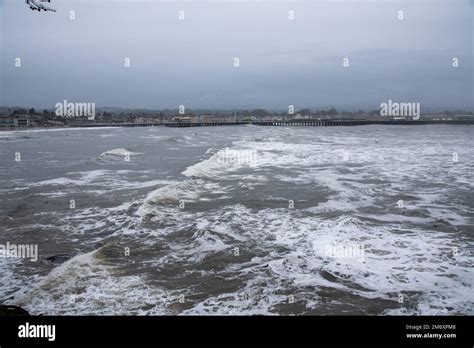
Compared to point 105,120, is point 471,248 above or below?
below

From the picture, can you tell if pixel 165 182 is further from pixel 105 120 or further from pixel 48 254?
pixel 105 120

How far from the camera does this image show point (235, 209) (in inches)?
512

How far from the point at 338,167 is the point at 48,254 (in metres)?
18.8

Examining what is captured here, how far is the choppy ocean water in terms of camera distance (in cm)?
638

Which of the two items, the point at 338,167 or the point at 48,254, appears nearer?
the point at 48,254

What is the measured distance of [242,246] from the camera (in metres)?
9.28

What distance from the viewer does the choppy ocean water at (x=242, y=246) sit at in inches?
251

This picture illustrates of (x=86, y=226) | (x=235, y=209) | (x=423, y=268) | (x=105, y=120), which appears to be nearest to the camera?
(x=423, y=268)

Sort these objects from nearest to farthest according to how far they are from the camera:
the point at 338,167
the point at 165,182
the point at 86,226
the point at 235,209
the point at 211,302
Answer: the point at 211,302
the point at 86,226
the point at 235,209
the point at 165,182
the point at 338,167
